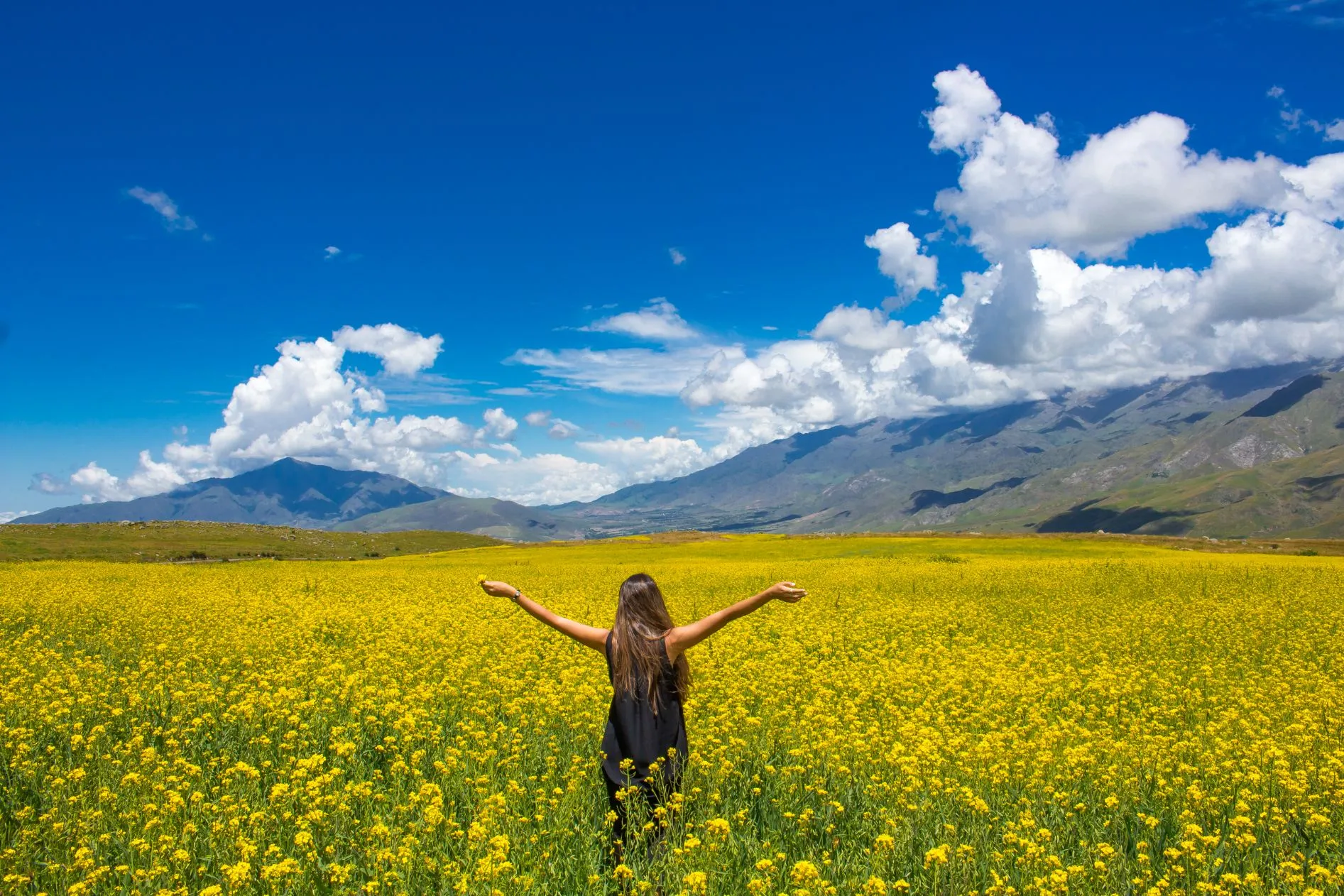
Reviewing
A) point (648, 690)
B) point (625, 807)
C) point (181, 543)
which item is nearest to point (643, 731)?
point (648, 690)

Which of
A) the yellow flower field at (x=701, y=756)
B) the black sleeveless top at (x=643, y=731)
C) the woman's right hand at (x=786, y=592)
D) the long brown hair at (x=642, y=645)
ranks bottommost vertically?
the yellow flower field at (x=701, y=756)

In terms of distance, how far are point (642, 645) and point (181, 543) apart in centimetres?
7686

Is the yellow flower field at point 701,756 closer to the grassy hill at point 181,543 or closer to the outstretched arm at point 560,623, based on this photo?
the outstretched arm at point 560,623

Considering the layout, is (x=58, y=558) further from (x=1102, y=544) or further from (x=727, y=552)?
(x=1102, y=544)

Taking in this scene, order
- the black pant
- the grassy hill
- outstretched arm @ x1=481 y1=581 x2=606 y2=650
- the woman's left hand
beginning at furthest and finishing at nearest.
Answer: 1. the grassy hill
2. the woman's left hand
3. outstretched arm @ x1=481 y1=581 x2=606 y2=650
4. the black pant

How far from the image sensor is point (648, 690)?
18.5 ft

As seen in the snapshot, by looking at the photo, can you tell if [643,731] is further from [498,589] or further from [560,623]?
[498,589]

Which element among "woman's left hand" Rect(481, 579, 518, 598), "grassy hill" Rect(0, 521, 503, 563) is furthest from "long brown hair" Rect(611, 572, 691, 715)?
"grassy hill" Rect(0, 521, 503, 563)

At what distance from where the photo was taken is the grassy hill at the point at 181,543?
57531mm

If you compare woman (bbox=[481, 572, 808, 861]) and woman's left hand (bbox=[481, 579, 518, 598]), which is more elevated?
woman's left hand (bbox=[481, 579, 518, 598])

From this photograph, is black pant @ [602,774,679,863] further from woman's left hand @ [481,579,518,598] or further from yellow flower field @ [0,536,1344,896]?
woman's left hand @ [481,579,518,598]

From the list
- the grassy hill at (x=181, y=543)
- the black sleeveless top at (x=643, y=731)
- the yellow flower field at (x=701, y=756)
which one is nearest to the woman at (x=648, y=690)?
the black sleeveless top at (x=643, y=731)

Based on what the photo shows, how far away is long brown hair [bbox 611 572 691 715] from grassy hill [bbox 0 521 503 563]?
2311 inches

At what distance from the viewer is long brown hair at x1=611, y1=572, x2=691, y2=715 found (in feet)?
18.4
